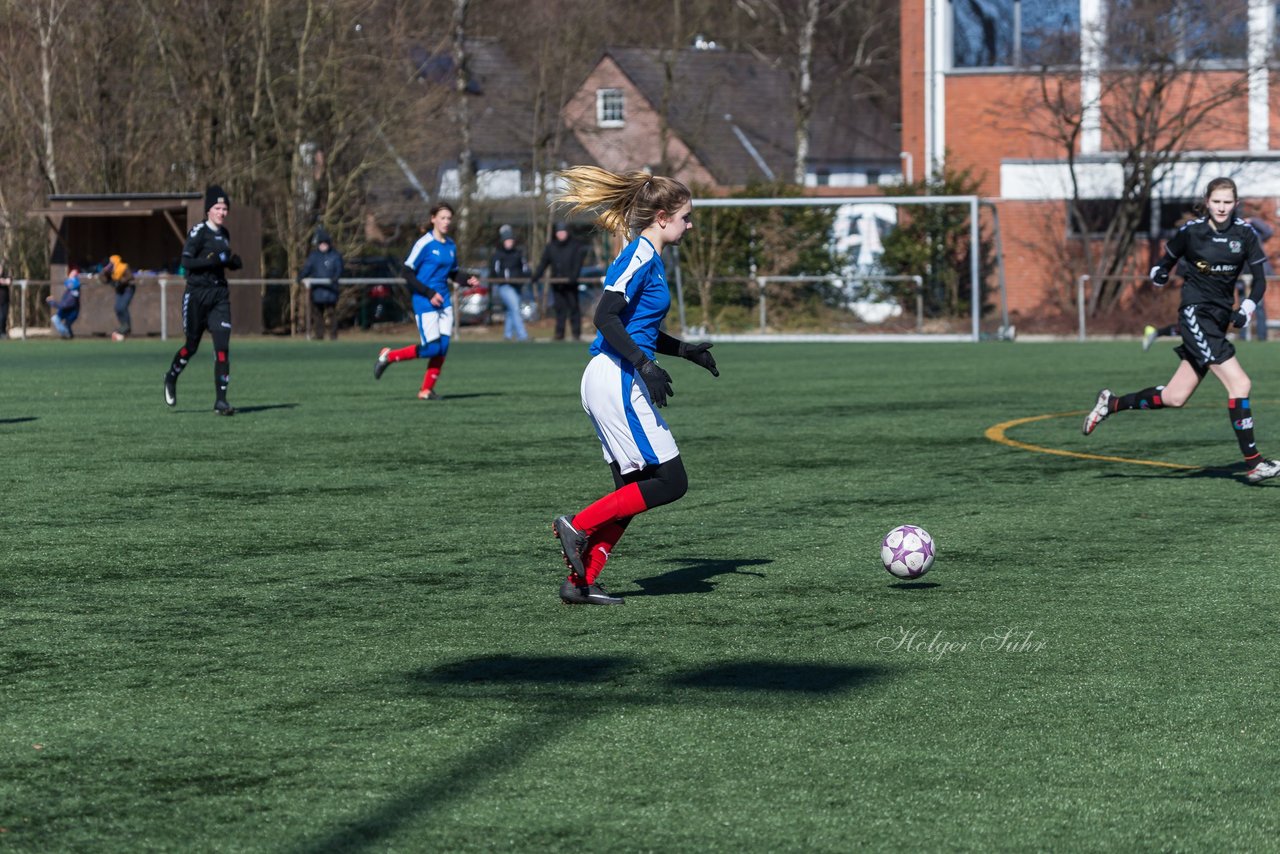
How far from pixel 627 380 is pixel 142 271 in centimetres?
3405

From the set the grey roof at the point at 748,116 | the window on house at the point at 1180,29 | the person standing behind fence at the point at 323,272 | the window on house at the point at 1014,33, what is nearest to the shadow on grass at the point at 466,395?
the person standing behind fence at the point at 323,272

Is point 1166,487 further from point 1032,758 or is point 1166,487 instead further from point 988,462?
point 1032,758

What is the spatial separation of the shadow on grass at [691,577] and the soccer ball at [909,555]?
2.04ft

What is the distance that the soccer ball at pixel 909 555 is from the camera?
791cm

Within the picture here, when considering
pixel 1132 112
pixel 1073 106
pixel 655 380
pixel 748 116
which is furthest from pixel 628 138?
pixel 655 380

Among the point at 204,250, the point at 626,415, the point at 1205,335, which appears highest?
the point at 204,250

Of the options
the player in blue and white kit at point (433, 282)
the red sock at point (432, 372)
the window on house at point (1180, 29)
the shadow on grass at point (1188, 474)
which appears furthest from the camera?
the window on house at point (1180, 29)

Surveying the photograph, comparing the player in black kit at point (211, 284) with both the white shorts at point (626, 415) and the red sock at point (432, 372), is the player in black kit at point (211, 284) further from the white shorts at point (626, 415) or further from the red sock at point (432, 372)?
the white shorts at point (626, 415)

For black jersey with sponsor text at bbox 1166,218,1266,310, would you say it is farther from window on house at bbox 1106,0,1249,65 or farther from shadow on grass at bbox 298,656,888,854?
window on house at bbox 1106,0,1249,65

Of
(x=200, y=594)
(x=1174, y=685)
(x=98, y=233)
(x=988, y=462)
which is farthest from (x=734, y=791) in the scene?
(x=98, y=233)

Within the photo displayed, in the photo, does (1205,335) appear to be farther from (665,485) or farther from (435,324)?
(435,324)

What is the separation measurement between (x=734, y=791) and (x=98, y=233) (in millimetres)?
37390

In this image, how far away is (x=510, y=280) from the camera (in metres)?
34.1

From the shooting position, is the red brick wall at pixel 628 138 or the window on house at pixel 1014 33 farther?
the red brick wall at pixel 628 138
